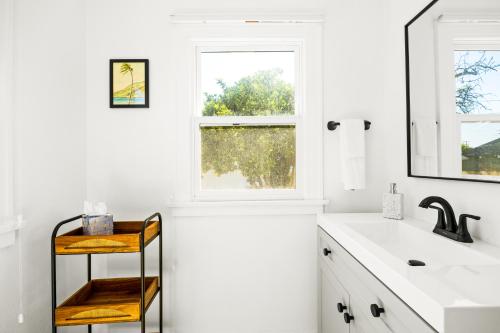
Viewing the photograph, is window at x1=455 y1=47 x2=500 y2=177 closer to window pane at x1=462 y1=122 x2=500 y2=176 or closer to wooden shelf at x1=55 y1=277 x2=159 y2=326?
window pane at x1=462 y1=122 x2=500 y2=176

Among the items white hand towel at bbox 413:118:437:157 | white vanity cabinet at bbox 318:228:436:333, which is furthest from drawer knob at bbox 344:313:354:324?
white hand towel at bbox 413:118:437:157

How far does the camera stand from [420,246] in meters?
1.39

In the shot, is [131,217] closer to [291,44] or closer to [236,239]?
[236,239]

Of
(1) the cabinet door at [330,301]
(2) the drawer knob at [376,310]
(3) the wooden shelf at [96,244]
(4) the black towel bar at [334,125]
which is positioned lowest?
(1) the cabinet door at [330,301]

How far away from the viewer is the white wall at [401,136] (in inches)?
53.2

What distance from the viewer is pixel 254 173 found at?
200 cm

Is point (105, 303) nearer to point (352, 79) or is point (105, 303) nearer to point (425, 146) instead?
point (425, 146)

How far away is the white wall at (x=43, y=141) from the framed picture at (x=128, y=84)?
0.18 m

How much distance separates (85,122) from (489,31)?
2.08 m

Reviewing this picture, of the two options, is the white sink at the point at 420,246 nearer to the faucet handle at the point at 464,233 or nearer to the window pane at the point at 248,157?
the faucet handle at the point at 464,233

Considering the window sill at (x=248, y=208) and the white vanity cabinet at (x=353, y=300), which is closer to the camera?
the white vanity cabinet at (x=353, y=300)

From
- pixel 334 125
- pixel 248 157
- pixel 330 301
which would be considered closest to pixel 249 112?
pixel 248 157

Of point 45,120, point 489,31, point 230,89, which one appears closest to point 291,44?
point 230,89

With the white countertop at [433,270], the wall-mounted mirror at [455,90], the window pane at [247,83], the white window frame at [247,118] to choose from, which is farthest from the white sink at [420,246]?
the window pane at [247,83]
